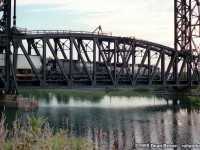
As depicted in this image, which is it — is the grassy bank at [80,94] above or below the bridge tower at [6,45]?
below

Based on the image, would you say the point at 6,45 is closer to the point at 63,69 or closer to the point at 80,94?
the point at 63,69

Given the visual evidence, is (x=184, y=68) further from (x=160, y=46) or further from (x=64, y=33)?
(x=64, y=33)

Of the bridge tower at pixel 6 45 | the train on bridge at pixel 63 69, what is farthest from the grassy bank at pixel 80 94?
the bridge tower at pixel 6 45

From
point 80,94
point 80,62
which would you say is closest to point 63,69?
point 80,62

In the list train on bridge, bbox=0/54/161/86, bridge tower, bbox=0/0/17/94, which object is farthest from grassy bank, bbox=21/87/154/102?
bridge tower, bbox=0/0/17/94

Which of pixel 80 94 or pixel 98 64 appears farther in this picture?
pixel 80 94

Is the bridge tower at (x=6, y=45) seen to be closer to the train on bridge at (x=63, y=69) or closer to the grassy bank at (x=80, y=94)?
the train on bridge at (x=63, y=69)

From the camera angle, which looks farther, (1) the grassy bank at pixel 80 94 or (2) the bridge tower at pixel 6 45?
(1) the grassy bank at pixel 80 94

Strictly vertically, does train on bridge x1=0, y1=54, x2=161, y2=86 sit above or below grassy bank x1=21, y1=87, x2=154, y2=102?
Answer: above

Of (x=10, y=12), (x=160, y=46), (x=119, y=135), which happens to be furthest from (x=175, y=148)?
(x=160, y=46)

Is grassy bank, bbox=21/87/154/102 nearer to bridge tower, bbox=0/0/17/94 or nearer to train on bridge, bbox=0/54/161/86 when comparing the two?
train on bridge, bbox=0/54/161/86

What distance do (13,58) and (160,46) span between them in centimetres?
3906

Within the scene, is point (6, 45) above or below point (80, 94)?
above

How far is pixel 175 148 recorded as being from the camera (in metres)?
28.7
